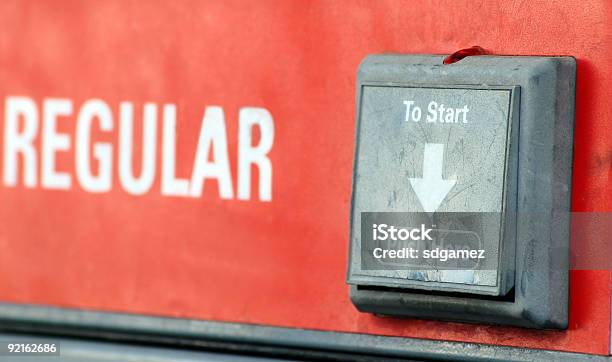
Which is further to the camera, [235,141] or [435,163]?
[235,141]

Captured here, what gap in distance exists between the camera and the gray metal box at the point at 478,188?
1345mm

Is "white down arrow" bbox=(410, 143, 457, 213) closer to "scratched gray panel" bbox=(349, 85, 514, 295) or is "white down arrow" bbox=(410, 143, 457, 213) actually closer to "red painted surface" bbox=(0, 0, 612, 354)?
"scratched gray panel" bbox=(349, 85, 514, 295)

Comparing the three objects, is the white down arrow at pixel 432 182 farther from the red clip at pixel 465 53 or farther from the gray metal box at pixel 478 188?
the red clip at pixel 465 53

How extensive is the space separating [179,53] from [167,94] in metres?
0.06

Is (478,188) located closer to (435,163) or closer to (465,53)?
(435,163)

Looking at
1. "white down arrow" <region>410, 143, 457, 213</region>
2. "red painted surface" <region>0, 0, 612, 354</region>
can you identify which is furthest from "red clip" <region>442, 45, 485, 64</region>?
"white down arrow" <region>410, 143, 457, 213</region>

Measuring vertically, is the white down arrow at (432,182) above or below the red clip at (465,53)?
below

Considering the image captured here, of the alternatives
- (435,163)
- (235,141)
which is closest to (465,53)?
(435,163)

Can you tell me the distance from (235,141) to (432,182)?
0.32 metres

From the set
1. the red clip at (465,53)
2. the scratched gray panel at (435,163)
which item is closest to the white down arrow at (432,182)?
the scratched gray panel at (435,163)

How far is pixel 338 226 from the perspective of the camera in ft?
4.99

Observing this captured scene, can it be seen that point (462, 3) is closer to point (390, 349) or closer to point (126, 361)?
point (390, 349)

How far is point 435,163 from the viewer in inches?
54.0

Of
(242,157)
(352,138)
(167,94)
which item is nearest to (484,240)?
(352,138)
